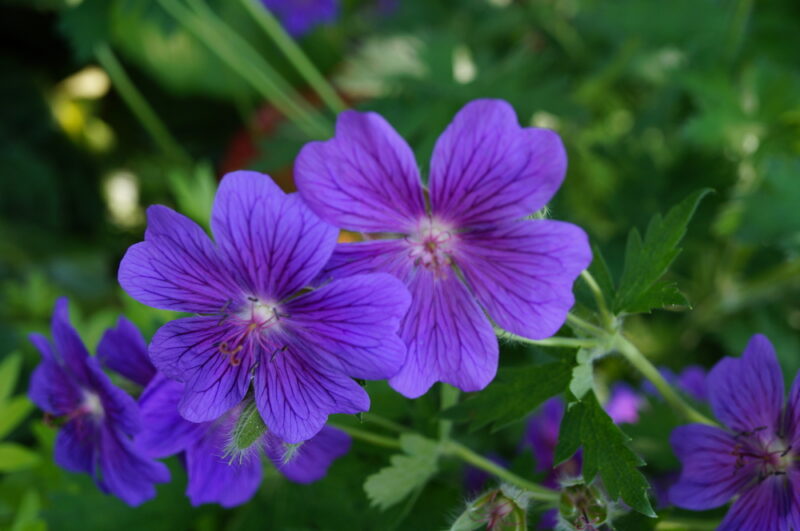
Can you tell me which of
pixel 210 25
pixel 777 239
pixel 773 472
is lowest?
pixel 773 472

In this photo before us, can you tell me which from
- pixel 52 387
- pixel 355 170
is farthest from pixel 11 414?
pixel 355 170

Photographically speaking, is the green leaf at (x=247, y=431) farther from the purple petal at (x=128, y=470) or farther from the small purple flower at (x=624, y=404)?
the small purple flower at (x=624, y=404)

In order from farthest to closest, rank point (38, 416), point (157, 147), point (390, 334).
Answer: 1. point (157, 147)
2. point (38, 416)
3. point (390, 334)

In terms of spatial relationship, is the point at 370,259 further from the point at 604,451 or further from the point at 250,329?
the point at 604,451

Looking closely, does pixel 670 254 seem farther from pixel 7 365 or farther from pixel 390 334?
pixel 7 365

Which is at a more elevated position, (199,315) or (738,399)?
(199,315)

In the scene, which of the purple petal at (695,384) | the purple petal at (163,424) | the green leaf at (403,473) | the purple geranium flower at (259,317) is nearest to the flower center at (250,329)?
the purple geranium flower at (259,317)

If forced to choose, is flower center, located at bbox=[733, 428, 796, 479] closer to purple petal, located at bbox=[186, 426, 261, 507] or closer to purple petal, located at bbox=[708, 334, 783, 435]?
purple petal, located at bbox=[708, 334, 783, 435]

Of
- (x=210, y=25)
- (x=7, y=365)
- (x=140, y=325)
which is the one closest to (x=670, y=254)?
(x=140, y=325)
